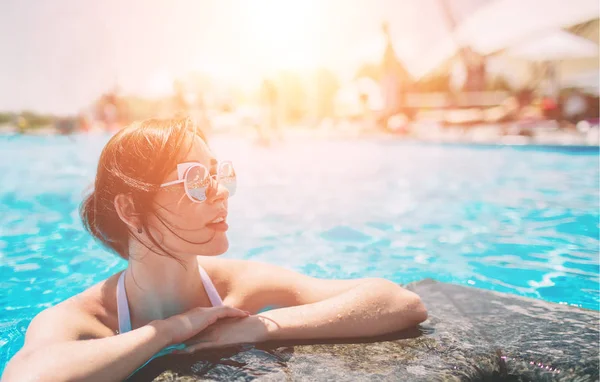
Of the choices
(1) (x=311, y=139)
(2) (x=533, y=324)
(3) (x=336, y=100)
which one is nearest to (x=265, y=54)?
(3) (x=336, y=100)

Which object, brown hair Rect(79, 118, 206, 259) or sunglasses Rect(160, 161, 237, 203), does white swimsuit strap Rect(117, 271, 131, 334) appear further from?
sunglasses Rect(160, 161, 237, 203)

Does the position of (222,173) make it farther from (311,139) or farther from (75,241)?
(311,139)

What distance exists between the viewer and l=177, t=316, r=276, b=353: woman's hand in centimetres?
156

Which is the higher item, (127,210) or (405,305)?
(127,210)

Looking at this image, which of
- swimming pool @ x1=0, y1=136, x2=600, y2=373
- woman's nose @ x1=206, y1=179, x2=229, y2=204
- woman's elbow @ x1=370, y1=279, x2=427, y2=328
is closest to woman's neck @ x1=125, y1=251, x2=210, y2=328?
woman's nose @ x1=206, y1=179, x2=229, y2=204

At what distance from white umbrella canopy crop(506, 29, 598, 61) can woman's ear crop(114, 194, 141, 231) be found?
1455cm

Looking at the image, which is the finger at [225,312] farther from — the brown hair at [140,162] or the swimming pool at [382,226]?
the swimming pool at [382,226]

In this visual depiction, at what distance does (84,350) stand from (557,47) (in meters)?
15.2

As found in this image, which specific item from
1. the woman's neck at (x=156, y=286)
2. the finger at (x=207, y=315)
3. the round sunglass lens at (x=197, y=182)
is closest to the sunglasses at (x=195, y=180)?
the round sunglass lens at (x=197, y=182)

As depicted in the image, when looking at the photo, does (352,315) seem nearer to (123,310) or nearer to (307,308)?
(307,308)

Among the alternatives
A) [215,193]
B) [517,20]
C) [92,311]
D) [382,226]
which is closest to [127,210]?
[215,193]

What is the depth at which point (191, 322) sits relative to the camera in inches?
57.6

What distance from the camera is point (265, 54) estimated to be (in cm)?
2425

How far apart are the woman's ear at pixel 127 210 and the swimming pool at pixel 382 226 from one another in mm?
1189
